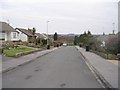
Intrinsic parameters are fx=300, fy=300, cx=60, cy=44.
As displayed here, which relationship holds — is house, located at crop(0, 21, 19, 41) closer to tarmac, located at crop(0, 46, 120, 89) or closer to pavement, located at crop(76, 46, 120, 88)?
tarmac, located at crop(0, 46, 120, 89)

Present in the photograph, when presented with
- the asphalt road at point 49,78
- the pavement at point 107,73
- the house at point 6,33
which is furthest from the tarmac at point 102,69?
the house at point 6,33

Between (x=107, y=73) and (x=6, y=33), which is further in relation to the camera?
(x=6, y=33)

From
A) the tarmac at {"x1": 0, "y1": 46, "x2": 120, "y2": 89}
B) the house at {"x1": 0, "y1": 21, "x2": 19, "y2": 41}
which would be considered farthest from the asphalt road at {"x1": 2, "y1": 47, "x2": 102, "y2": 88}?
the house at {"x1": 0, "y1": 21, "x2": 19, "y2": 41}

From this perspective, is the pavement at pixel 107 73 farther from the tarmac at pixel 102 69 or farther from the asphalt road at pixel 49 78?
the asphalt road at pixel 49 78

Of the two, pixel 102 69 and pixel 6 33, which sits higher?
pixel 6 33

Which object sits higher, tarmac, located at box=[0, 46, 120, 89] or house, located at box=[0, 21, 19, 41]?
house, located at box=[0, 21, 19, 41]

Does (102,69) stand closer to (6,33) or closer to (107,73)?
(107,73)

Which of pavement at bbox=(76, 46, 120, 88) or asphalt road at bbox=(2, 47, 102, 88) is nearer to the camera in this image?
asphalt road at bbox=(2, 47, 102, 88)

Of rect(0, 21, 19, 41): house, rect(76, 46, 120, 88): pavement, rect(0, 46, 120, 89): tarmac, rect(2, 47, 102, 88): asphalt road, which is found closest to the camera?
rect(2, 47, 102, 88): asphalt road

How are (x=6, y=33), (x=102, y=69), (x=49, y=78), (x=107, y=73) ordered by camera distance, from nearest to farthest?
1. (x=49, y=78)
2. (x=107, y=73)
3. (x=102, y=69)
4. (x=6, y=33)

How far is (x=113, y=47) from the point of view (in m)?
42.4

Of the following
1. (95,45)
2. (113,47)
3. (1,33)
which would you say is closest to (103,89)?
(113,47)

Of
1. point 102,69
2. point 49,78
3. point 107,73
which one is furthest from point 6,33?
point 49,78

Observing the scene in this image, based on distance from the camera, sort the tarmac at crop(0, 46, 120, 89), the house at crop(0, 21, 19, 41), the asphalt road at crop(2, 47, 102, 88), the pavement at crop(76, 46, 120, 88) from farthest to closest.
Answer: the house at crop(0, 21, 19, 41) → the tarmac at crop(0, 46, 120, 89) → the pavement at crop(76, 46, 120, 88) → the asphalt road at crop(2, 47, 102, 88)
